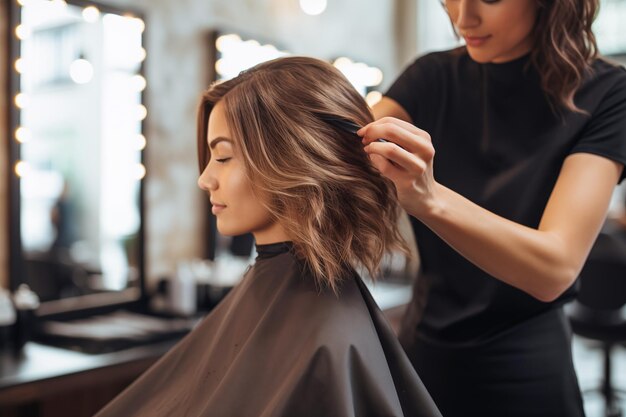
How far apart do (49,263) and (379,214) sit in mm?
1411

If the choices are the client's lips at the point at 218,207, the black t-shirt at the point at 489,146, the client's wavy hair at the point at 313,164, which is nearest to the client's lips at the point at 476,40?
the black t-shirt at the point at 489,146

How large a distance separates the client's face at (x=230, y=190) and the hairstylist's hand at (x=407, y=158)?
10.9 inches

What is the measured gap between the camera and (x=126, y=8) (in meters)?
2.23

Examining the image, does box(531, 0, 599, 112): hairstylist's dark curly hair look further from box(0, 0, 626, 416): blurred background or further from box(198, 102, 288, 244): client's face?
box(0, 0, 626, 416): blurred background

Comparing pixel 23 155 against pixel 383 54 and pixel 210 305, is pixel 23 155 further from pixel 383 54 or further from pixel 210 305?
pixel 383 54

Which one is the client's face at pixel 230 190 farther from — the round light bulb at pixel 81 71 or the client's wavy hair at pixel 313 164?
the round light bulb at pixel 81 71

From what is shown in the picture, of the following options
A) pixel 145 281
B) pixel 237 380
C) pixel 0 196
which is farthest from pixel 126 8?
pixel 237 380

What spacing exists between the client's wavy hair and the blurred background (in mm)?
904

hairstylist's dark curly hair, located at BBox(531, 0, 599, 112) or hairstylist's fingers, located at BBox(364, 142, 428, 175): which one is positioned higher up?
hairstylist's dark curly hair, located at BBox(531, 0, 599, 112)

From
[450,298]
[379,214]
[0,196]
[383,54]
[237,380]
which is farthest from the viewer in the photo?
[383,54]

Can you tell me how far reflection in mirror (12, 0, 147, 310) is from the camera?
6.39 ft

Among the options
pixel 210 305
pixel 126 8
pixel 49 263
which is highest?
pixel 126 8

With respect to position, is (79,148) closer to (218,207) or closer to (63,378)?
(63,378)

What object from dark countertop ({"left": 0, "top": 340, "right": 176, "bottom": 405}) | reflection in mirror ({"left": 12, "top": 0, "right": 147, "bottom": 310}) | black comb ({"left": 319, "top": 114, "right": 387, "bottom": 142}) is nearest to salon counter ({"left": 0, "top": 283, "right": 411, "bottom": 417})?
dark countertop ({"left": 0, "top": 340, "right": 176, "bottom": 405})
